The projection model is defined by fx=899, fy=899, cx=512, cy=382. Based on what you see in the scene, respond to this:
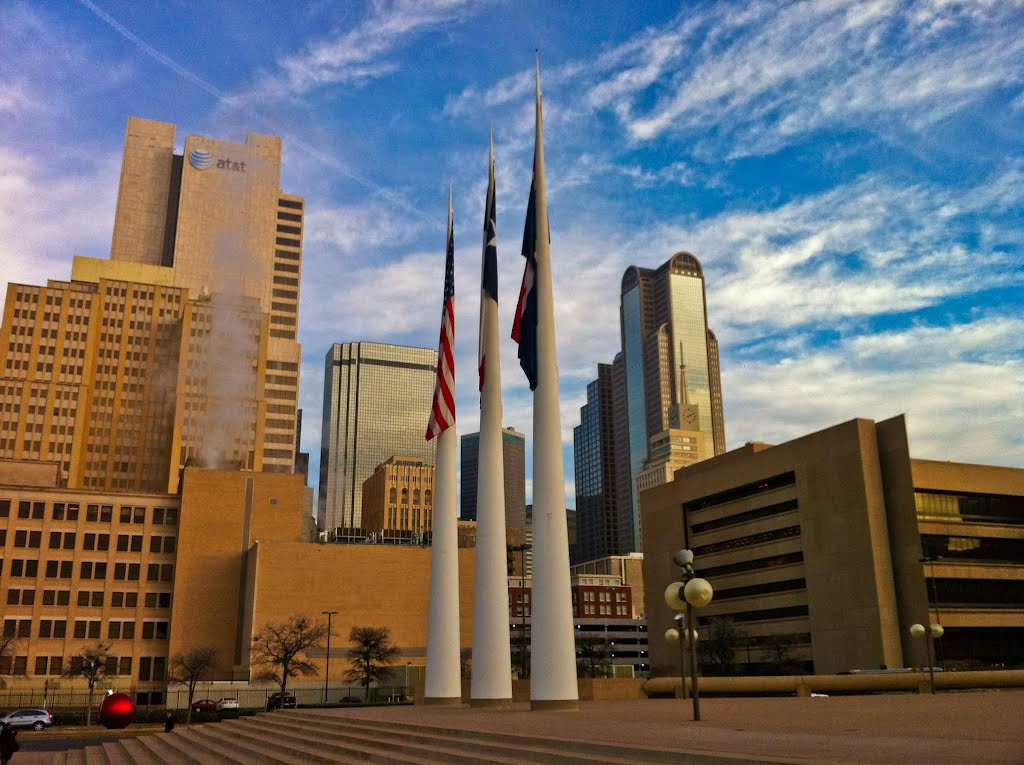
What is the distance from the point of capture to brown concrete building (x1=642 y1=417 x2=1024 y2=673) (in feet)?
262

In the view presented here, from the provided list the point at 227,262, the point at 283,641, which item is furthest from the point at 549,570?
the point at 227,262

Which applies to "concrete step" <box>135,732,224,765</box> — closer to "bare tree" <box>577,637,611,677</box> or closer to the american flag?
the american flag

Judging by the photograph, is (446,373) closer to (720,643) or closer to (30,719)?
(30,719)

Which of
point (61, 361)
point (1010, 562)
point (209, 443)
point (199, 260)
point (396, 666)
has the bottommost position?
point (396, 666)

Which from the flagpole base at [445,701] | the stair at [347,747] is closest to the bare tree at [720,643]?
the flagpole base at [445,701]

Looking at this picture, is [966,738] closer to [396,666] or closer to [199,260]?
[396,666]

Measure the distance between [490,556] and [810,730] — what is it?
15.9m

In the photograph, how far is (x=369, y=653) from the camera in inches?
3533

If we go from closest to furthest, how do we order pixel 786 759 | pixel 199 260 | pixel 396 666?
pixel 786 759 < pixel 396 666 < pixel 199 260

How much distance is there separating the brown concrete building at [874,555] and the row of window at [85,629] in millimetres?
67463

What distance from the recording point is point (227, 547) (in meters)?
110

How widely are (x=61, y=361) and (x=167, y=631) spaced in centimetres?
6592

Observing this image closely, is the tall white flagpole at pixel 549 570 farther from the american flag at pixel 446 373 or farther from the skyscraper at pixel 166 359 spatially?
the skyscraper at pixel 166 359

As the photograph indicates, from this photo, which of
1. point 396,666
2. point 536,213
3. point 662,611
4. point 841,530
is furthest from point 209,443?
point 536,213
